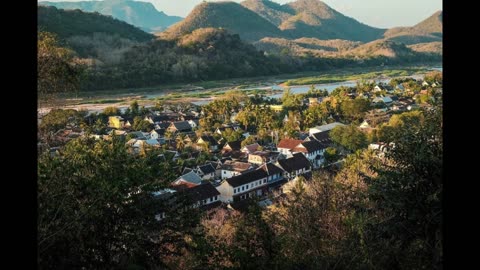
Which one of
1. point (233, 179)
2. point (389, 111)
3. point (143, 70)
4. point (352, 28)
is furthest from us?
point (352, 28)

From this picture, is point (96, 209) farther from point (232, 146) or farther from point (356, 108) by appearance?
point (356, 108)

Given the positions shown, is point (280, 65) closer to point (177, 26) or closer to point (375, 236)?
point (177, 26)

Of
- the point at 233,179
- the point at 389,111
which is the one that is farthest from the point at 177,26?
the point at 233,179

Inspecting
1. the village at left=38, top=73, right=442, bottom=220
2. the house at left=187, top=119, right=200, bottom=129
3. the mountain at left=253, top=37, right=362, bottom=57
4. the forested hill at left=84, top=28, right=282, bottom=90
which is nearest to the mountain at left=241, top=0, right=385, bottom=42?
the mountain at left=253, top=37, right=362, bottom=57

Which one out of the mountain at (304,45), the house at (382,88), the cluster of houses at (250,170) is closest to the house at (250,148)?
the cluster of houses at (250,170)

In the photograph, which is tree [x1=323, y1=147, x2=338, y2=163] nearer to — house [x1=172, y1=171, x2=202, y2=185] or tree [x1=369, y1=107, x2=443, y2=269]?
house [x1=172, y1=171, x2=202, y2=185]

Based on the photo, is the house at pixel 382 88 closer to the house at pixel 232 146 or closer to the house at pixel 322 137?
the house at pixel 322 137
